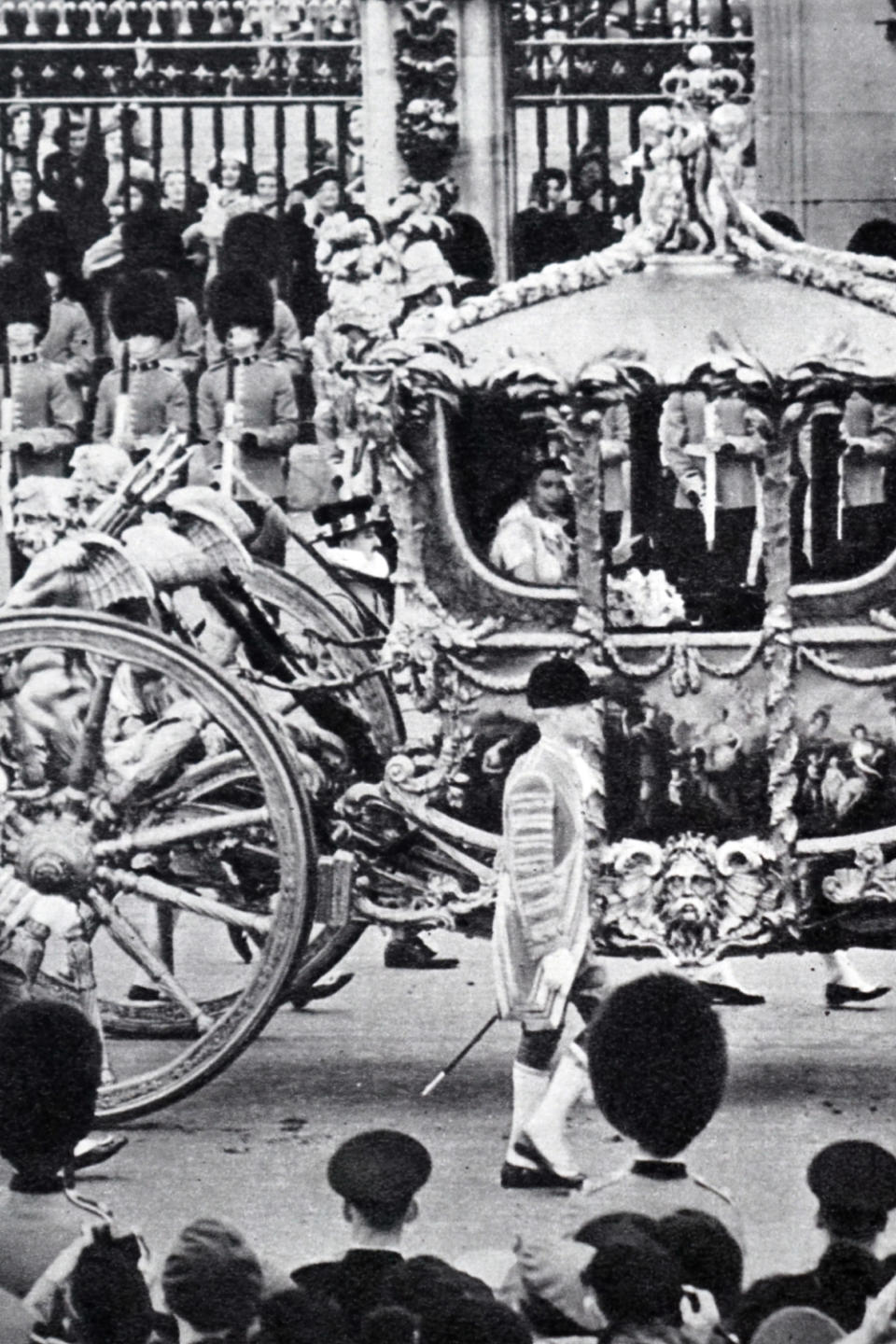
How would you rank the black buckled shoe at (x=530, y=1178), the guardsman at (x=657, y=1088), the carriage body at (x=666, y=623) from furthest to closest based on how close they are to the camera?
the carriage body at (x=666, y=623)
the black buckled shoe at (x=530, y=1178)
the guardsman at (x=657, y=1088)

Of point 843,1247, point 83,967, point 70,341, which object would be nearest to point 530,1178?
point 83,967

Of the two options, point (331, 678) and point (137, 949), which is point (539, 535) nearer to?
point (331, 678)

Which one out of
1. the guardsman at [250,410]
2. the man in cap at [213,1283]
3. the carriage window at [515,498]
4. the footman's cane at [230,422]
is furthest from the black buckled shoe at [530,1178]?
the guardsman at [250,410]

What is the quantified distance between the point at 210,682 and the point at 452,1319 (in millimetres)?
3904

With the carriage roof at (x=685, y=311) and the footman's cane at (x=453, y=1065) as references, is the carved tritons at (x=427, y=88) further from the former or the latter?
the footman's cane at (x=453, y=1065)

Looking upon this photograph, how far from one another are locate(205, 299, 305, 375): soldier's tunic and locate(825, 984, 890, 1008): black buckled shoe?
230 inches

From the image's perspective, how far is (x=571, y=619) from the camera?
10289 mm

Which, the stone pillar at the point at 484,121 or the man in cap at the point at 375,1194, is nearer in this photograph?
the man in cap at the point at 375,1194

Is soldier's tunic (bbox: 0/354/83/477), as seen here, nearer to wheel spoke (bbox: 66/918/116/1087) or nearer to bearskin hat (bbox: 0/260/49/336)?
bearskin hat (bbox: 0/260/49/336)

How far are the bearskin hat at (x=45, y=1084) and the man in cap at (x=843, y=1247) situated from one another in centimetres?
151

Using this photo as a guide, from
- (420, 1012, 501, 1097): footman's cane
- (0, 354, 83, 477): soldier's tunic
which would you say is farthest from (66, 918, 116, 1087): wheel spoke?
(0, 354, 83, 477): soldier's tunic

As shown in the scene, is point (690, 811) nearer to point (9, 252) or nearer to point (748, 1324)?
point (748, 1324)

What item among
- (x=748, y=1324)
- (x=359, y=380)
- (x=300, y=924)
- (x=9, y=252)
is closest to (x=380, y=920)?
(x=300, y=924)

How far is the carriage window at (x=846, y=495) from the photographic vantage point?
405 inches
